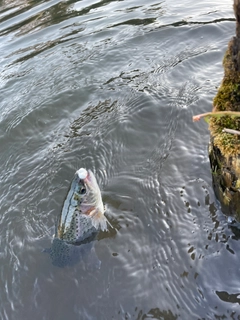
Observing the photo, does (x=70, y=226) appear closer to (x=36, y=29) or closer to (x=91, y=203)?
(x=91, y=203)

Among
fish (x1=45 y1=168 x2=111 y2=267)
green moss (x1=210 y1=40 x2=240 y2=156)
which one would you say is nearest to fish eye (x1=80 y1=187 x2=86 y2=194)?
fish (x1=45 y1=168 x2=111 y2=267)

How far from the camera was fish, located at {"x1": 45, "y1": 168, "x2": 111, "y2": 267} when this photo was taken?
3803mm

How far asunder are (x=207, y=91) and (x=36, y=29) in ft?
21.0

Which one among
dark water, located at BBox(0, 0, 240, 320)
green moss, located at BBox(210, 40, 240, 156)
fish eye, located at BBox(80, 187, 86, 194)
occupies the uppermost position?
green moss, located at BBox(210, 40, 240, 156)

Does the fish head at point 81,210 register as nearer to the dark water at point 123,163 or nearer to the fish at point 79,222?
the fish at point 79,222

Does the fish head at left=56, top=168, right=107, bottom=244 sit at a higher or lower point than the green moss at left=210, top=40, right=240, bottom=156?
lower

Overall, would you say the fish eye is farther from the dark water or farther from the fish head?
the dark water

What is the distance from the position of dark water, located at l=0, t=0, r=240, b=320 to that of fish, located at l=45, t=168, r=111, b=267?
146 mm

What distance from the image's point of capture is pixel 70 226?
13.0 ft

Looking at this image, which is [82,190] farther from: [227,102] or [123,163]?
[227,102]

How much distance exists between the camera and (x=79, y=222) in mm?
3986

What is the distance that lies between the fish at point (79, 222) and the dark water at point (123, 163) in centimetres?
15

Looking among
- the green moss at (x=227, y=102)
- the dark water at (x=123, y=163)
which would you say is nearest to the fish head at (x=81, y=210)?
the dark water at (x=123, y=163)

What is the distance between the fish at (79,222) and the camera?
150 inches
